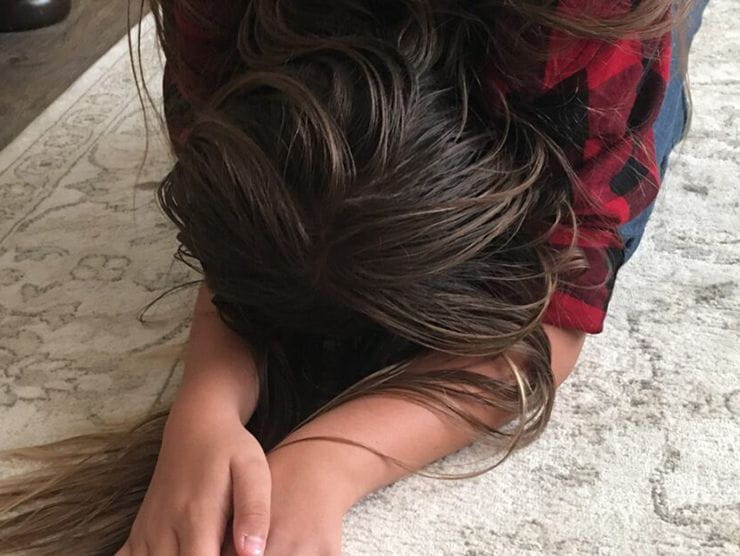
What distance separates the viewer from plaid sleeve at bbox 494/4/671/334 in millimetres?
599

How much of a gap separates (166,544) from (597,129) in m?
0.36

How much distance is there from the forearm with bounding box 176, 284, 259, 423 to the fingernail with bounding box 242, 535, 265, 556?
0.35 ft

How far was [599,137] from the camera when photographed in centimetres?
62

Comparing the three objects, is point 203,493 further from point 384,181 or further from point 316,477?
point 384,181

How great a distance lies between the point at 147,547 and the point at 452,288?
23 cm

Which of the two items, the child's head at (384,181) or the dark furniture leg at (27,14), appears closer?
the child's head at (384,181)

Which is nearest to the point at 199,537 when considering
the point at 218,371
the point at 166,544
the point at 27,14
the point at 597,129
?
the point at 166,544

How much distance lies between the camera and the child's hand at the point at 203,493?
0.52m

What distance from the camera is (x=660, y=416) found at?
65 cm

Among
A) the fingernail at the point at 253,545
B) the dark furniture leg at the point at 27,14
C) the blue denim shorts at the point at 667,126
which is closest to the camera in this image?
the fingernail at the point at 253,545

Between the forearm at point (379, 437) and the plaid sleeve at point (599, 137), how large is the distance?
87 millimetres

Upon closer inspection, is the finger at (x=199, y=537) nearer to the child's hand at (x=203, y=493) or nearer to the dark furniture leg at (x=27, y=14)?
the child's hand at (x=203, y=493)

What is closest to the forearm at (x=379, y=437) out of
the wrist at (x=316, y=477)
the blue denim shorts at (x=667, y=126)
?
the wrist at (x=316, y=477)

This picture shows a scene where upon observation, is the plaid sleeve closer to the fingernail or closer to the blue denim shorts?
the blue denim shorts
